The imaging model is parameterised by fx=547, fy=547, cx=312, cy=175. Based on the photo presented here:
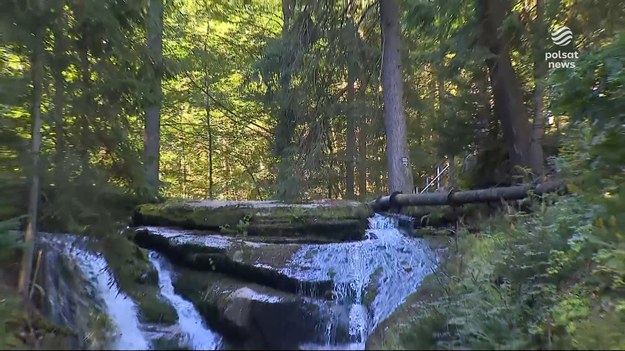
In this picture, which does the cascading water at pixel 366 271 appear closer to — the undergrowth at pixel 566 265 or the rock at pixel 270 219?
the undergrowth at pixel 566 265

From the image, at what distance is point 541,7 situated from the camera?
10047 millimetres

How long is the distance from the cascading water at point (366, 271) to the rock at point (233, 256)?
0.17 meters

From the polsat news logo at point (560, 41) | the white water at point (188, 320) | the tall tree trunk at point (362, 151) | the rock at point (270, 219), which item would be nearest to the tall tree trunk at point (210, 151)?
the tall tree trunk at point (362, 151)

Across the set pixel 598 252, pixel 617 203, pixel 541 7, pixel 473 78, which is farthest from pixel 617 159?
pixel 473 78

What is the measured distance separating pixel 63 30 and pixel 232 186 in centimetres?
1795

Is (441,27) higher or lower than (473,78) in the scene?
higher

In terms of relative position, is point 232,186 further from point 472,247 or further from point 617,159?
point 617,159

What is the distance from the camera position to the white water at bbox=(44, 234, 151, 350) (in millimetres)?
2938

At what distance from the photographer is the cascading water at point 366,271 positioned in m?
6.09

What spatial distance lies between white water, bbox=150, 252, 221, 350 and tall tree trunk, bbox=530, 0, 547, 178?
6858 millimetres

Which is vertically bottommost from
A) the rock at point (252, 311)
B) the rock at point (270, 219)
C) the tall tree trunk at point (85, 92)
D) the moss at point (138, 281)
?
the rock at point (252, 311)

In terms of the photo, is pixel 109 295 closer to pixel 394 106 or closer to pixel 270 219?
pixel 270 219

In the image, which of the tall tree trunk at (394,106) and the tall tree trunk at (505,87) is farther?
the tall tree trunk at (394,106)

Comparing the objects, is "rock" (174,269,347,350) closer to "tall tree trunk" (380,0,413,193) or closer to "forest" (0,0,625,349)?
"forest" (0,0,625,349)
